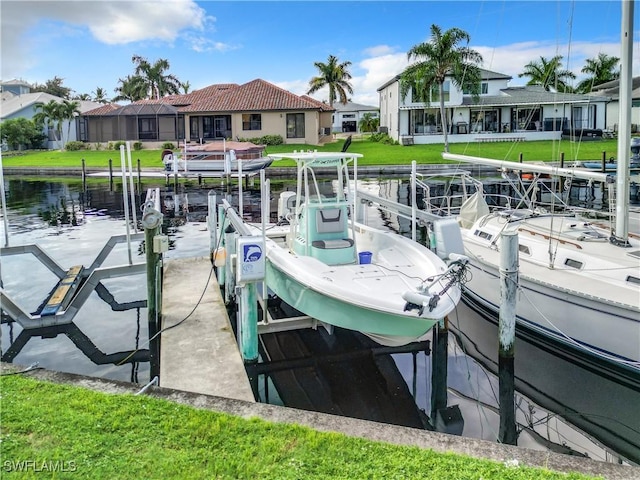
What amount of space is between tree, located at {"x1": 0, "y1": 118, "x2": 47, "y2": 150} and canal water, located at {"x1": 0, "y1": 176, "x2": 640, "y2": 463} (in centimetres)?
4785

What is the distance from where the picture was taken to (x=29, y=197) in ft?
93.0

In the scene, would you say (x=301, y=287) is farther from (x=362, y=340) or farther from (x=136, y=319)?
(x=136, y=319)

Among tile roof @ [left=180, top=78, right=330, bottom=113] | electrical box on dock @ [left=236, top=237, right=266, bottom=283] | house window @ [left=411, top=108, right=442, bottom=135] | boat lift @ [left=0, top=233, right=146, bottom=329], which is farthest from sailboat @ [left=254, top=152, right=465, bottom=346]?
house window @ [left=411, top=108, right=442, bottom=135]

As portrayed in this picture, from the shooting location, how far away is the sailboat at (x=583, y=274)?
25.0ft

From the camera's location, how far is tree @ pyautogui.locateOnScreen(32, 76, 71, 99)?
92062 millimetres

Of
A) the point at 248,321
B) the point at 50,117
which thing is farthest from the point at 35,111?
Result: the point at 248,321

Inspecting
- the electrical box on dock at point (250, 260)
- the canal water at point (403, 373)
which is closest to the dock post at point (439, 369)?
the canal water at point (403, 373)

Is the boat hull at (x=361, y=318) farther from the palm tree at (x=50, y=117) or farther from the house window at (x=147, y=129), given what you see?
the palm tree at (x=50, y=117)

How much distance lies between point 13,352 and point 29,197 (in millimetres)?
22580

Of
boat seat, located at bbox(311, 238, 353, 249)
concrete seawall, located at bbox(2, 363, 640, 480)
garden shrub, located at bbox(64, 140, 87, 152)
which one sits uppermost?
garden shrub, located at bbox(64, 140, 87, 152)

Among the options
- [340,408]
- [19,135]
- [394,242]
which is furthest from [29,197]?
[19,135]

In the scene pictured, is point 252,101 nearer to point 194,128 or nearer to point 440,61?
point 194,128

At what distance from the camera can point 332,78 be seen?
6141 centimetres

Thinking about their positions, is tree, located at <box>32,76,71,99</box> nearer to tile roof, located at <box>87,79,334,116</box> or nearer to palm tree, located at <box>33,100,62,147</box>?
palm tree, located at <box>33,100,62,147</box>
